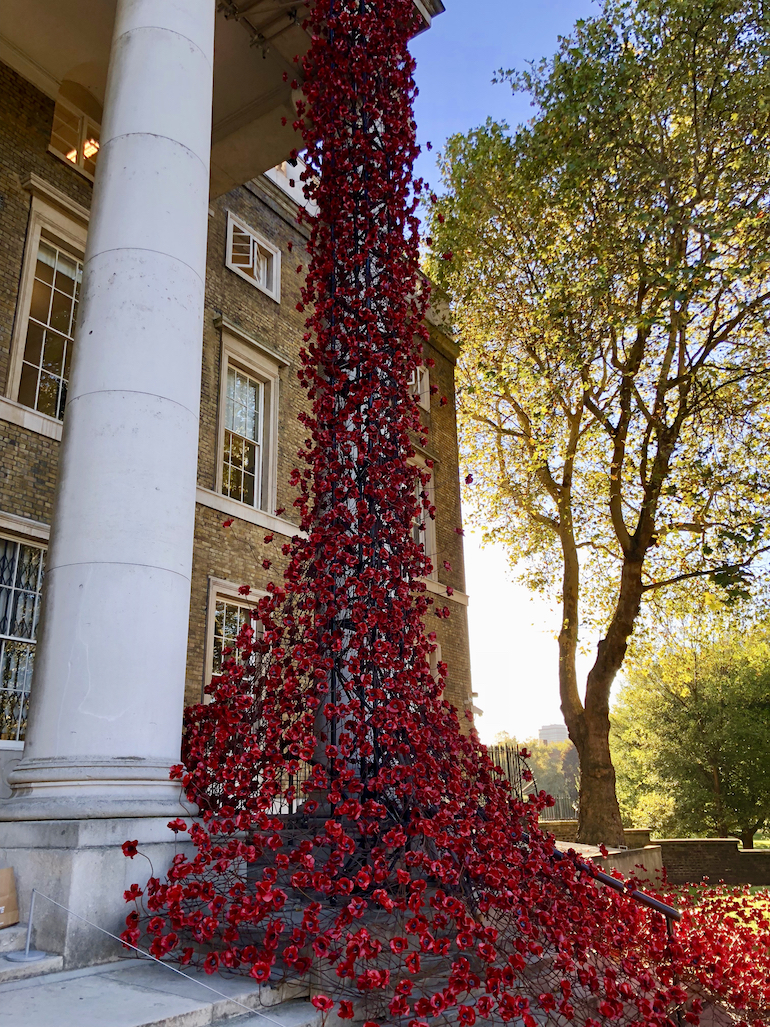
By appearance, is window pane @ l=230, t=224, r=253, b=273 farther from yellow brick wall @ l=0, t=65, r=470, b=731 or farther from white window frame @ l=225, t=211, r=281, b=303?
yellow brick wall @ l=0, t=65, r=470, b=731

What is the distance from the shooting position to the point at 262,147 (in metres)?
10.9

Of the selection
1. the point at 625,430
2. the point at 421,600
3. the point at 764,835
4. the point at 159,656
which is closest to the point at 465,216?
the point at 625,430

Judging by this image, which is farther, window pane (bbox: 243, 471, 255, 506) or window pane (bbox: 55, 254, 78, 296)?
window pane (bbox: 243, 471, 255, 506)

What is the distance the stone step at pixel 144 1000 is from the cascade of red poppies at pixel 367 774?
10cm

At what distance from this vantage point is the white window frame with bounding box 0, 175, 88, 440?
A: 8.62 meters

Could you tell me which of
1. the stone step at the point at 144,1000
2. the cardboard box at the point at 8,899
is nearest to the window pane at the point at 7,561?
the cardboard box at the point at 8,899

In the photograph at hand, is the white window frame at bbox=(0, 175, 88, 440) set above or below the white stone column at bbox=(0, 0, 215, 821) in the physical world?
above

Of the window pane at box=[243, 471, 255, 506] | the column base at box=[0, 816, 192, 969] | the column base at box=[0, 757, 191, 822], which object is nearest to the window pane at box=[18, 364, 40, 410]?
the window pane at box=[243, 471, 255, 506]

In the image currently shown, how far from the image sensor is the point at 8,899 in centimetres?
319

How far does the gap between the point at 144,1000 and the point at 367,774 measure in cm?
158

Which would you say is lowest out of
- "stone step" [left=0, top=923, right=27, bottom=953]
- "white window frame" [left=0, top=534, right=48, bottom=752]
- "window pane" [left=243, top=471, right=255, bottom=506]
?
"stone step" [left=0, top=923, right=27, bottom=953]

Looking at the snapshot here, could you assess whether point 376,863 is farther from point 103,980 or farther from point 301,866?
point 103,980

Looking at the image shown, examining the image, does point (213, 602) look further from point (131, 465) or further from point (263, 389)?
point (131, 465)

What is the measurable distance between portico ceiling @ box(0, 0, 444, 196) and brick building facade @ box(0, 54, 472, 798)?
0.41 metres
